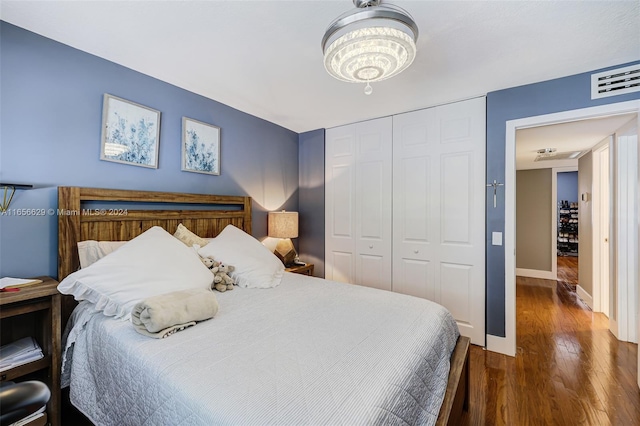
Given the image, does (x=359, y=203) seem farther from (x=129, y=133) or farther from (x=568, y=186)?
(x=568, y=186)

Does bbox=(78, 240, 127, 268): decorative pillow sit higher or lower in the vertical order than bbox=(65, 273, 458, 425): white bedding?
higher

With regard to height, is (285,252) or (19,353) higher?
(285,252)

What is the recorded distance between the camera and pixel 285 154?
149 inches

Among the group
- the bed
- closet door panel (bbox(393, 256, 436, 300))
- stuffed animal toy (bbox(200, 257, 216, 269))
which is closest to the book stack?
the bed

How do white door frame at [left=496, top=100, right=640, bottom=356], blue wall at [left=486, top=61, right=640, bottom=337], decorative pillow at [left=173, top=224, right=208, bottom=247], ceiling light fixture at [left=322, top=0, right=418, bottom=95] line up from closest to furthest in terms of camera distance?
ceiling light fixture at [left=322, top=0, right=418, bottom=95] < decorative pillow at [left=173, top=224, right=208, bottom=247] < blue wall at [left=486, top=61, right=640, bottom=337] < white door frame at [left=496, top=100, right=640, bottom=356]

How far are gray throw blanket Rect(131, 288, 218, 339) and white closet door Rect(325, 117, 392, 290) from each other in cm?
228

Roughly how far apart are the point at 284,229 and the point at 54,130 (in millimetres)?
2098

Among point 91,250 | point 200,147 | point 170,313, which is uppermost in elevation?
point 200,147

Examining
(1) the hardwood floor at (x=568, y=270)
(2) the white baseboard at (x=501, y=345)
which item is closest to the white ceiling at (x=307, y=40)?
(2) the white baseboard at (x=501, y=345)

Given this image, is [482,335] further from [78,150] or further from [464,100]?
[78,150]

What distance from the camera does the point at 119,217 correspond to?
2.10 m

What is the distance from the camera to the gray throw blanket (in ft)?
4.26

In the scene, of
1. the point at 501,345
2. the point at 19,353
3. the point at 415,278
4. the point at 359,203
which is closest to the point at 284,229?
the point at 359,203

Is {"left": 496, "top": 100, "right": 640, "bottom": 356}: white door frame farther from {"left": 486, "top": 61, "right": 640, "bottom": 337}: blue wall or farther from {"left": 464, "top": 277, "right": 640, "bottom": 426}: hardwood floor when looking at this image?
{"left": 464, "top": 277, "right": 640, "bottom": 426}: hardwood floor
